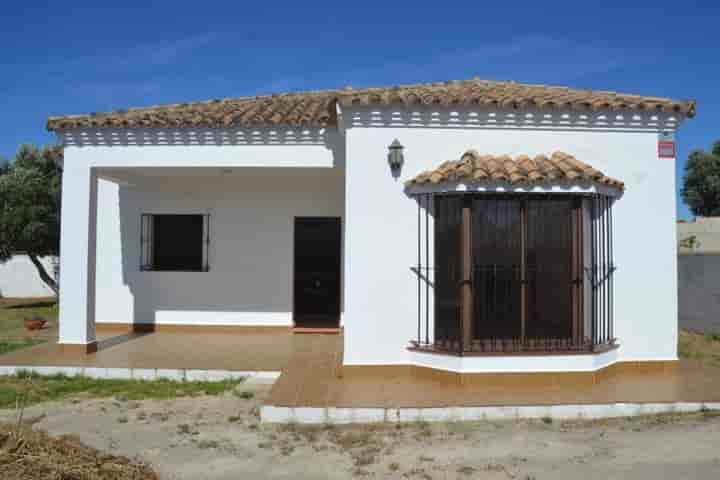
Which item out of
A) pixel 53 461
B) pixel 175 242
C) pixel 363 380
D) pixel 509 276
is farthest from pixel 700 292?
pixel 53 461

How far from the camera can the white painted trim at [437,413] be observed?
18.5 feet

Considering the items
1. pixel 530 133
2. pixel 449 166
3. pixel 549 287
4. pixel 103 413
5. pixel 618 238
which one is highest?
pixel 530 133

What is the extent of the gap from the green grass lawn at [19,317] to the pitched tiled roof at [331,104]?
4.62 meters

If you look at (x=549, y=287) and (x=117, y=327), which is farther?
(x=117, y=327)

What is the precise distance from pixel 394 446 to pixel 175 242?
24.6ft

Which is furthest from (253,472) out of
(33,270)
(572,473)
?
(33,270)

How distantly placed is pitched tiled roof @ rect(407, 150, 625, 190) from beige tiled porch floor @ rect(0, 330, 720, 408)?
2302 mm

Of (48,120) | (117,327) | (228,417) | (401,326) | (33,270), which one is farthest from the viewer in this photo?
(33,270)

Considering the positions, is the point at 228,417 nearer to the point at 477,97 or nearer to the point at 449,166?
the point at 449,166

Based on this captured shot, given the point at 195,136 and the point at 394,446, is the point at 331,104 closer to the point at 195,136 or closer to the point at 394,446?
the point at 195,136

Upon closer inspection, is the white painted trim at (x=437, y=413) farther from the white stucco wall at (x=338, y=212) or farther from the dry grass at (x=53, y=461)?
the dry grass at (x=53, y=461)

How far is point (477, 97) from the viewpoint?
277 inches

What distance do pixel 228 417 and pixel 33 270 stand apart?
67.2ft

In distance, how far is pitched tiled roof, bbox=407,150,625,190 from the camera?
6457 mm
